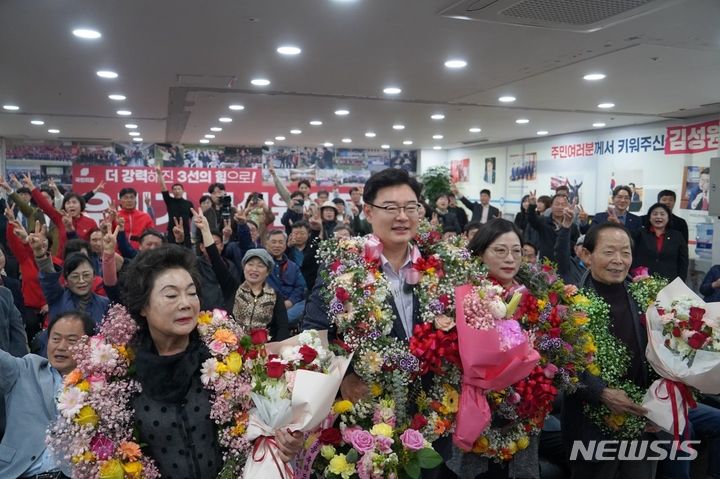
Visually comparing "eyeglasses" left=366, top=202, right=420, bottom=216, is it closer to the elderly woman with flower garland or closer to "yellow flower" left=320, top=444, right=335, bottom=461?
the elderly woman with flower garland

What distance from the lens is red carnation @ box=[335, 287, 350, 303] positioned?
6.84 ft

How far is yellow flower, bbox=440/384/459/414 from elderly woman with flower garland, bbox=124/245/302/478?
61 centimetres

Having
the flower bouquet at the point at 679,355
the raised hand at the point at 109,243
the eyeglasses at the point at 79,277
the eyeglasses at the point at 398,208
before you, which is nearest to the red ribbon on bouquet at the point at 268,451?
the eyeglasses at the point at 398,208

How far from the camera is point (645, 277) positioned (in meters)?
2.76

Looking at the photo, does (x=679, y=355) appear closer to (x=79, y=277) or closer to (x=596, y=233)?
(x=596, y=233)

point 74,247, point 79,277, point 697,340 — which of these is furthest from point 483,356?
point 74,247

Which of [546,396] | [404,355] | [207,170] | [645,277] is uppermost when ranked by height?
[207,170]

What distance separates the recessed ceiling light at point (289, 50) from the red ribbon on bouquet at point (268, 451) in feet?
14.5

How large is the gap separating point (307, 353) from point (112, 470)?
2.36 feet

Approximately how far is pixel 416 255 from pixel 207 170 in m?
14.6

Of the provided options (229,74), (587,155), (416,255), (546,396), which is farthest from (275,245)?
(587,155)

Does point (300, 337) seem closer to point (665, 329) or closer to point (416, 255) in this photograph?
point (416, 255)

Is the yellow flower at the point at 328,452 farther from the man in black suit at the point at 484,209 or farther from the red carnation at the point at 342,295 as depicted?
the man in black suit at the point at 484,209

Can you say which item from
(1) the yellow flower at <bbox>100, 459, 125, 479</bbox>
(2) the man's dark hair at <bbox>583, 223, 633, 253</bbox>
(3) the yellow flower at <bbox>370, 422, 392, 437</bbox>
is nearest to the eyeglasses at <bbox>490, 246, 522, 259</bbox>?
(2) the man's dark hair at <bbox>583, 223, 633, 253</bbox>
